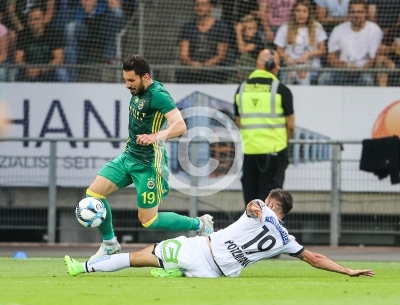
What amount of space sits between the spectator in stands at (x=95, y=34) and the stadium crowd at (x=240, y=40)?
0.02 meters

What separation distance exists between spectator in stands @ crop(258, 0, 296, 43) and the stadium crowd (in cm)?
2

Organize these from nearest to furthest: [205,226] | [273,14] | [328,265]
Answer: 1. [328,265]
2. [205,226]
3. [273,14]

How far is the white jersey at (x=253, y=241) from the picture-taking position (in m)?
10.4

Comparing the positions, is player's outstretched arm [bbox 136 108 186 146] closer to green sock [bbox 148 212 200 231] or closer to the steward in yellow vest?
green sock [bbox 148 212 200 231]

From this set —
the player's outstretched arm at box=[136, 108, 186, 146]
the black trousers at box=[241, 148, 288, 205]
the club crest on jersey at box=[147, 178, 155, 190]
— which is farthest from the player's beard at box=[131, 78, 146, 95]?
the black trousers at box=[241, 148, 288, 205]

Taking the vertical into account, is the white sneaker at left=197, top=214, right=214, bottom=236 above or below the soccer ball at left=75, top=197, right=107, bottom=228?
below

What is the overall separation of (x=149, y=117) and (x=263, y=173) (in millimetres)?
3288

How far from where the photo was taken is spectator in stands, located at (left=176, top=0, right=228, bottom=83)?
57.9 feet

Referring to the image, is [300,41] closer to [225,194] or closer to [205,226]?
[225,194]

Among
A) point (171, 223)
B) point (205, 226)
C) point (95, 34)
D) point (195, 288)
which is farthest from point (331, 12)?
point (195, 288)

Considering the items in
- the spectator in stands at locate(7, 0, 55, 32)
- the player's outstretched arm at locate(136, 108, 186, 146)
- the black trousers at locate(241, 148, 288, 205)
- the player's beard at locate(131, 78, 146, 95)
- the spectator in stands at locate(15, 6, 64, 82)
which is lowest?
the black trousers at locate(241, 148, 288, 205)

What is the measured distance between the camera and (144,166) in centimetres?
1149

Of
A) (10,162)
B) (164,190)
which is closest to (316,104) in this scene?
(10,162)

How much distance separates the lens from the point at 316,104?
57.0 feet
